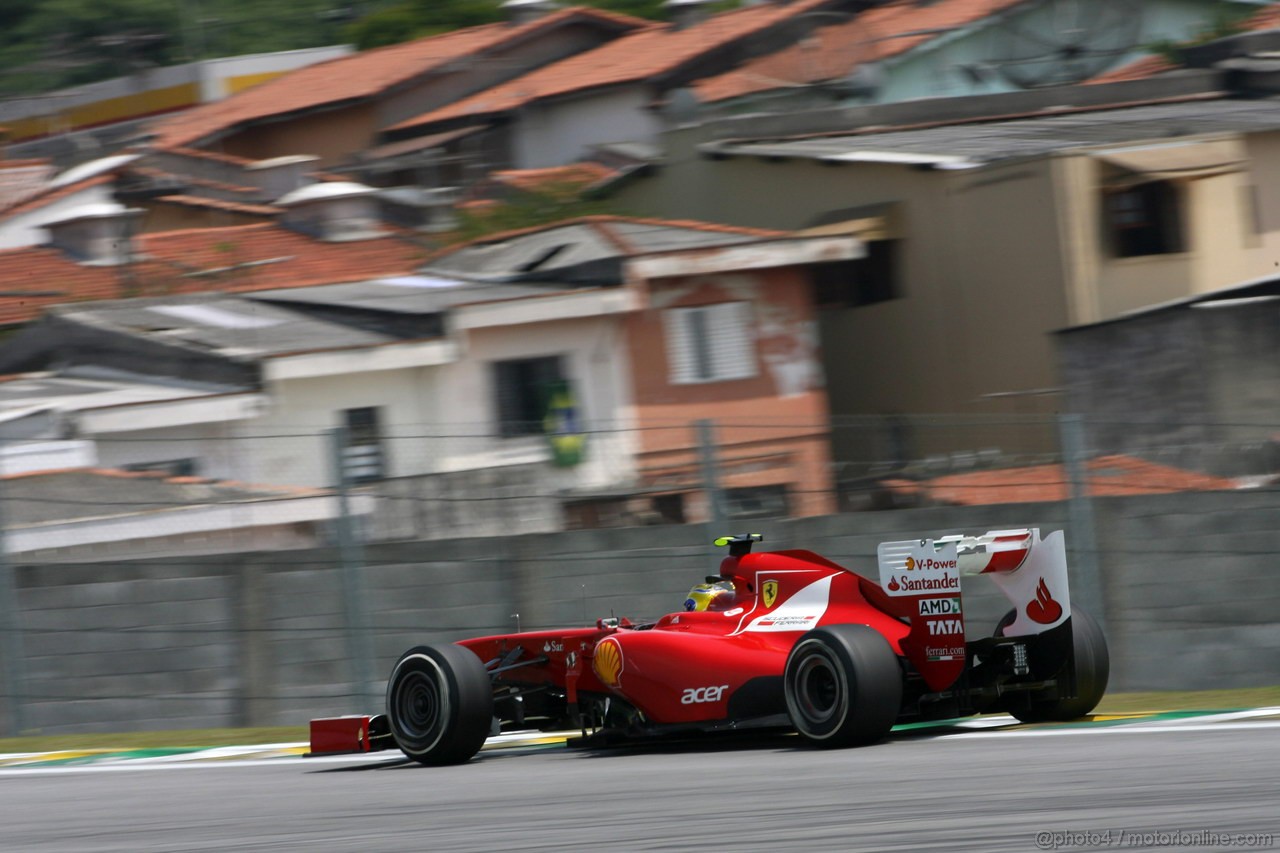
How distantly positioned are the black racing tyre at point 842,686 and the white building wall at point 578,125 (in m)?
34.0

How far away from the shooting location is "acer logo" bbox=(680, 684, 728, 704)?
7742 mm

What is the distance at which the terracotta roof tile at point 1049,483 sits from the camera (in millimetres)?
13648

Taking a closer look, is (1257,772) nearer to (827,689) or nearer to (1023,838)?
(1023,838)

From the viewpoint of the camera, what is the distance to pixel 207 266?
36094 millimetres

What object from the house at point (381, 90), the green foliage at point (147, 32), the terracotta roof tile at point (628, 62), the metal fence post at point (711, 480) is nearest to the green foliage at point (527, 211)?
the terracotta roof tile at point (628, 62)

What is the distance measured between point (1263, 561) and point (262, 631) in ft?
24.8

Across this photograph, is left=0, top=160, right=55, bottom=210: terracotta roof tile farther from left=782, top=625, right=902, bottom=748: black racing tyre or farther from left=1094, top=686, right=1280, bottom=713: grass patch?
left=782, top=625, right=902, bottom=748: black racing tyre

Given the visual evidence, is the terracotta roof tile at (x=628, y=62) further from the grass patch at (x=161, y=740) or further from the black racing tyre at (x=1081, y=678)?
the black racing tyre at (x=1081, y=678)

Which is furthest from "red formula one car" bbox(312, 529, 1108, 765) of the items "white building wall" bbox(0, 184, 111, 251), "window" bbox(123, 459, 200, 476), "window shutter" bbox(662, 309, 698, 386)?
"white building wall" bbox(0, 184, 111, 251)

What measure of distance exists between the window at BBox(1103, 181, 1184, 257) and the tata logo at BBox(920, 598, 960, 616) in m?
18.0

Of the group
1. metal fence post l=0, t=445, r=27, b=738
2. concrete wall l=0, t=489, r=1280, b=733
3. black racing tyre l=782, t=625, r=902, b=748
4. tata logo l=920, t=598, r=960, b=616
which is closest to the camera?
black racing tyre l=782, t=625, r=902, b=748

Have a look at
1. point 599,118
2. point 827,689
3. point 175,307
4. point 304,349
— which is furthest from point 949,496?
point 599,118

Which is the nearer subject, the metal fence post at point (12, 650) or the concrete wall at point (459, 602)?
the metal fence post at point (12, 650)

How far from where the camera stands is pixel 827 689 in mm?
7371
